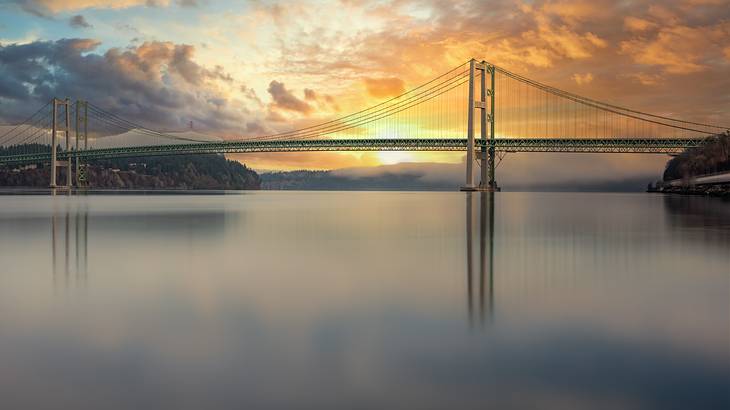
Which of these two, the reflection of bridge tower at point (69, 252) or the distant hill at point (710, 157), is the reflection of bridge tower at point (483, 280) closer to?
the reflection of bridge tower at point (69, 252)

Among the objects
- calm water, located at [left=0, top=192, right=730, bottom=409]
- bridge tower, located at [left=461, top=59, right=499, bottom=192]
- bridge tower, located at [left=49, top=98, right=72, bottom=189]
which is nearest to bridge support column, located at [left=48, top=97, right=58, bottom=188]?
bridge tower, located at [left=49, top=98, right=72, bottom=189]

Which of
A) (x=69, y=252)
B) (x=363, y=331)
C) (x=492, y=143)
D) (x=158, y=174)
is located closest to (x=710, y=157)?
(x=492, y=143)

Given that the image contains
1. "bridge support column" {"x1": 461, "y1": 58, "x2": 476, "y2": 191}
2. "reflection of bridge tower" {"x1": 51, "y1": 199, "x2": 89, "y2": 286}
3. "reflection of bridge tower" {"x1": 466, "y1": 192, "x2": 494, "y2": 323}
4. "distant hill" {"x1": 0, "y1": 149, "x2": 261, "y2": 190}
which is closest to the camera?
"reflection of bridge tower" {"x1": 466, "y1": 192, "x2": 494, "y2": 323}

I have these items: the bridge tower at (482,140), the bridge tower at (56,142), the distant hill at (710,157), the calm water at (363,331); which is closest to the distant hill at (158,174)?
the bridge tower at (56,142)

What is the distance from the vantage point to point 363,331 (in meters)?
5.57

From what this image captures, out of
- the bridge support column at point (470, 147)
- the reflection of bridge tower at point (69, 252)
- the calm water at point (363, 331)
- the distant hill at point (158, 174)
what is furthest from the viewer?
the distant hill at point (158, 174)

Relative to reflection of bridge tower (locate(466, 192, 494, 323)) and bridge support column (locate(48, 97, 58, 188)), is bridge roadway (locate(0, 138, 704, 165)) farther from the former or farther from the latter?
reflection of bridge tower (locate(466, 192, 494, 323))

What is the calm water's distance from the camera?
387 cm

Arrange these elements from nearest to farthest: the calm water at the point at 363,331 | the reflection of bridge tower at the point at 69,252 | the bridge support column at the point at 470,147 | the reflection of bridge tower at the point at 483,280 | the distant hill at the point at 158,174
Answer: the calm water at the point at 363,331 → the reflection of bridge tower at the point at 483,280 → the reflection of bridge tower at the point at 69,252 → the bridge support column at the point at 470,147 → the distant hill at the point at 158,174

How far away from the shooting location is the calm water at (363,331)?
12.7ft

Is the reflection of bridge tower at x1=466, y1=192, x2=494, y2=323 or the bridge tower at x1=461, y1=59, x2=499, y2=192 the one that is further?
the bridge tower at x1=461, y1=59, x2=499, y2=192

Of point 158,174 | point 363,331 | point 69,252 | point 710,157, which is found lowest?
point 363,331

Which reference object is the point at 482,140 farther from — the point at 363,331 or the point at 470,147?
the point at 363,331

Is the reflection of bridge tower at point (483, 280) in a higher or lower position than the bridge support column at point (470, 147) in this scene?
lower
